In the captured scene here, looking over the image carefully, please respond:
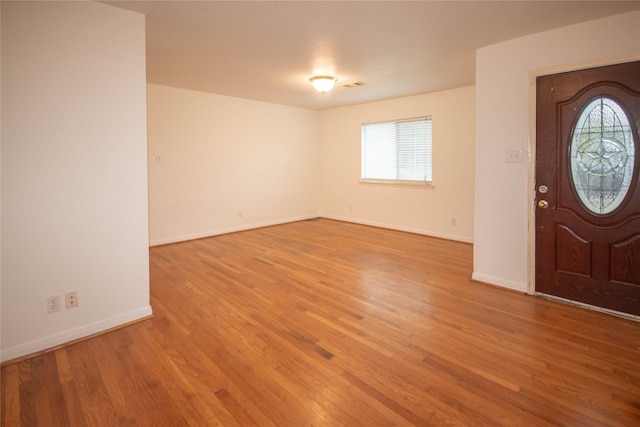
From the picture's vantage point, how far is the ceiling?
8.51 feet

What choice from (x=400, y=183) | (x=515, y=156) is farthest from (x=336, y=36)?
(x=400, y=183)

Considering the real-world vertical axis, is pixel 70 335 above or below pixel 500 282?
below

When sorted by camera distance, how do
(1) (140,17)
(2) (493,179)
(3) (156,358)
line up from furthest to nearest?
(2) (493,179) → (1) (140,17) → (3) (156,358)

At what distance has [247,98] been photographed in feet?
20.5

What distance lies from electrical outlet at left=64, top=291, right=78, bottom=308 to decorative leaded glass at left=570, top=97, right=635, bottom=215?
13.8ft

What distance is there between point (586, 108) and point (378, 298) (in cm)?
247

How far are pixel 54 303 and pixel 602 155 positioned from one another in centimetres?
446

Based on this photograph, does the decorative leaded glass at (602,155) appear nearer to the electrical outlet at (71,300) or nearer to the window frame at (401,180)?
the window frame at (401,180)

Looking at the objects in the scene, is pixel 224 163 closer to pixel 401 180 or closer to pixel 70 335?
pixel 401 180

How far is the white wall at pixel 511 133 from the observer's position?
295 cm

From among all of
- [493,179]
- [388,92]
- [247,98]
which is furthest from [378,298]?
[247,98]

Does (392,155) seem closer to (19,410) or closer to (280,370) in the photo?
(280,370)

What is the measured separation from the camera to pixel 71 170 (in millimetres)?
2398

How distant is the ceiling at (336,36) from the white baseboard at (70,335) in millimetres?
2408
